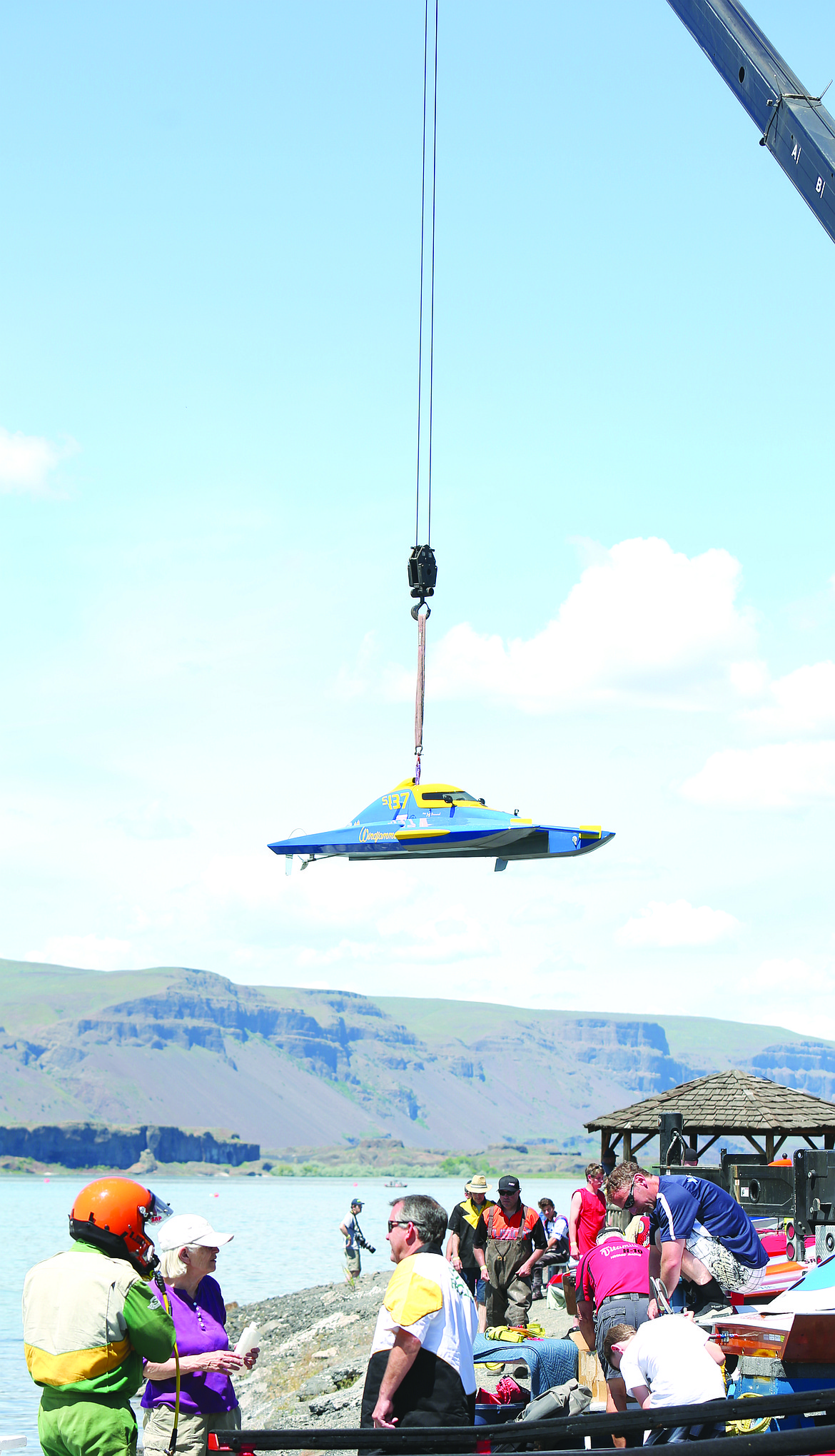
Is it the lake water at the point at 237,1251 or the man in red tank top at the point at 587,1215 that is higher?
the man in red tank top at the point at 587,1215

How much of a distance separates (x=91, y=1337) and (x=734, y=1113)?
60.7ft

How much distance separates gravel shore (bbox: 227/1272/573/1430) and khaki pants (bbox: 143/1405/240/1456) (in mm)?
2655

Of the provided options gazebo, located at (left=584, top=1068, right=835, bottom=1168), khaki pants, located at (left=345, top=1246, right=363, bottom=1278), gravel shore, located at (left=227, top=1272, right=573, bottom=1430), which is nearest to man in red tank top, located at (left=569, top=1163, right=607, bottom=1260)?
gravel shore, located at (left=227, top=1272, right=573, bottom=1430)

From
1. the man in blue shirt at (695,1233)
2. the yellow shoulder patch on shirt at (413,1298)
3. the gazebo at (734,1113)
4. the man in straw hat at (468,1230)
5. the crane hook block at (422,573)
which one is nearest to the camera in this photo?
the yellow shoulder patch on shirt at (413,1298)

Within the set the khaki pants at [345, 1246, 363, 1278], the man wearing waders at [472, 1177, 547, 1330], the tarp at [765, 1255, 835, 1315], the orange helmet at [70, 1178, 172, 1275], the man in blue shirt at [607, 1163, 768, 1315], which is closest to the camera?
the orange helmet at [70, 1178, 172, 1275]

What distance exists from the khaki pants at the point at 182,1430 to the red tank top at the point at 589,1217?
26.9 ft

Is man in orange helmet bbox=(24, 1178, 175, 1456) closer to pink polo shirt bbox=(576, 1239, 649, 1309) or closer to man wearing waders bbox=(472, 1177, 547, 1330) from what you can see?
pink polo shirt bbox=(576, 1239, 649, 1309)

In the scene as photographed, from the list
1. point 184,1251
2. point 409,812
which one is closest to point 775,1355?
point 184,1251

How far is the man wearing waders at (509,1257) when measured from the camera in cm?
1381

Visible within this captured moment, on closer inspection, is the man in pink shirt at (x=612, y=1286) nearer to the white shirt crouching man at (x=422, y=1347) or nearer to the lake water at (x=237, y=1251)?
the white shirt crouching man at (x=422, y=1347)

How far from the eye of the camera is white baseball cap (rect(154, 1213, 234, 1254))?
6.12m

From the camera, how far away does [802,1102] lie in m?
22.2

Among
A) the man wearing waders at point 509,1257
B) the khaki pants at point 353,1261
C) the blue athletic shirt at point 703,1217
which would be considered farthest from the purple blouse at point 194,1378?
the khaki pants at point 353,1261

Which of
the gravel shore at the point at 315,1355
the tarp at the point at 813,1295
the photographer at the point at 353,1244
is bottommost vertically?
the gravel shore at the point at 315,1355
